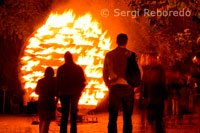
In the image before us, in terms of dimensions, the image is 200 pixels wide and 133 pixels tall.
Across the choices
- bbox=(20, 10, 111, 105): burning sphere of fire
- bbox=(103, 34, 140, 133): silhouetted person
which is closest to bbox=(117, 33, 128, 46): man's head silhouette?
bbox=(103, 34, 140, 133): silhouetted person

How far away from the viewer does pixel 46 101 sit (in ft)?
32.7

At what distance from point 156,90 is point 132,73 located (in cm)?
180

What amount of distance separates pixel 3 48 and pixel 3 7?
4.83 meters

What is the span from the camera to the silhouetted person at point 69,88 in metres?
9.85

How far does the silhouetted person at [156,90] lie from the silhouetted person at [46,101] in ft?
7.60

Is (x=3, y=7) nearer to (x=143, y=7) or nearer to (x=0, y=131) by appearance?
(x=0, y=131)

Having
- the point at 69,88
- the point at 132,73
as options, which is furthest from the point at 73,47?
the point at 132,73

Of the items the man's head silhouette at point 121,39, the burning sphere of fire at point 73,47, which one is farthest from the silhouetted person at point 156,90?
the burning sphere of fire at point 73,47

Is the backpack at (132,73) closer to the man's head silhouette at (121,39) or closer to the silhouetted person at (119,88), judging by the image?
the silhouetted person at (119,88)

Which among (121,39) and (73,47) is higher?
(73,47)

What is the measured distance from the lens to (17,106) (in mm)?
21703

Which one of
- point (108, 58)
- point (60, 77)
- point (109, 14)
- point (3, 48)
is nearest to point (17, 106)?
point (3, 48)

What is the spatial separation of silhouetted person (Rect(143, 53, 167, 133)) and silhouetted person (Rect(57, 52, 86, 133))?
1661mm

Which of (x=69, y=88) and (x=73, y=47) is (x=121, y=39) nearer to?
(x=69, y=88)
